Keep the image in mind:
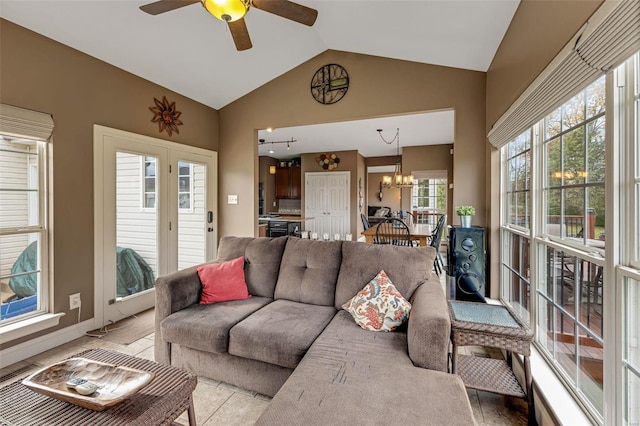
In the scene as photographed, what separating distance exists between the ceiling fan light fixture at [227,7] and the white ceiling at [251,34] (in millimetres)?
1134

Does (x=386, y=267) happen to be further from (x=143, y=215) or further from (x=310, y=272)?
(x=143, y=215)

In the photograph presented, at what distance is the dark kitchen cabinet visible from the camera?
8406mm

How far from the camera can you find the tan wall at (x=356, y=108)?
3082 millimetres

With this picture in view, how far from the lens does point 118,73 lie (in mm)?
3002

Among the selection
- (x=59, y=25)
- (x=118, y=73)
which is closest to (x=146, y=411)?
(x=59, y=25)

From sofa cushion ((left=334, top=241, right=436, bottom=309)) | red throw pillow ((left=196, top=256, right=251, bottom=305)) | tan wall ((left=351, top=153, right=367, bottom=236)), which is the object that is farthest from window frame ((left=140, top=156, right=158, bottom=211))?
tan wall ((left=351, top=153, right=367, bottom=236))

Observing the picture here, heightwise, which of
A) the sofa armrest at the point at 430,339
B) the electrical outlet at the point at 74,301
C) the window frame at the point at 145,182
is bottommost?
the electrical outlet at the point at 74,301

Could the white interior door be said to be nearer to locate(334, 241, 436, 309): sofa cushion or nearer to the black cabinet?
the black cabinet

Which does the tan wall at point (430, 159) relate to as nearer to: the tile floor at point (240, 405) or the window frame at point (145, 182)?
the tile floor at point (240, 405)

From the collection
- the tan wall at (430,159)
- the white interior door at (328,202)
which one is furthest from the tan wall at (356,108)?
the tan wall at (430,159)

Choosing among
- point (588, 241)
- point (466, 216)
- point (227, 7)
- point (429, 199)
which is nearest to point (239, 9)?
point (227, 7)

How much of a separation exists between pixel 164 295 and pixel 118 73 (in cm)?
246

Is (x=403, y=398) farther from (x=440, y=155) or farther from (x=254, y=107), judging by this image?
(x=440, y=155)

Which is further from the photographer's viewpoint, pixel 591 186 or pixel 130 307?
pixel 130 307
